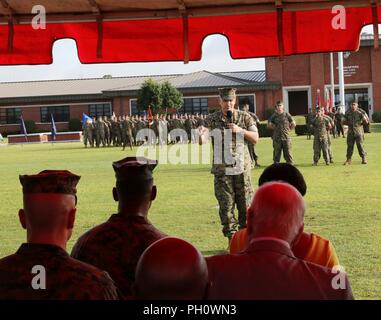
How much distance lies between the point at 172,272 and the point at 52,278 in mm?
726

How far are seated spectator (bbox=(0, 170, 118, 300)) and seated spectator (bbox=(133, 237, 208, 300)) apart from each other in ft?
1.65

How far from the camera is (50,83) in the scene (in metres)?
75.0

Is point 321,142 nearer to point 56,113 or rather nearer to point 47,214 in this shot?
point 47,214

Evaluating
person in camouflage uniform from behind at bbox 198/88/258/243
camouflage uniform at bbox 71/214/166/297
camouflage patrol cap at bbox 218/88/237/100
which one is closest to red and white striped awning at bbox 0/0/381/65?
camouflage patrol cap at bbox 218/88/237/100

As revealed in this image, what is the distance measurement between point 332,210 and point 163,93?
47732 mm

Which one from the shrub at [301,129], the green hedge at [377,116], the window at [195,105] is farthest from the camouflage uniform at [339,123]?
the window at [195,105]

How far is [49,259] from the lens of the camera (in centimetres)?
280

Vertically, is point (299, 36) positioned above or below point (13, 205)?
above

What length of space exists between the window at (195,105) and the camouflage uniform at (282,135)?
4248 centimetres

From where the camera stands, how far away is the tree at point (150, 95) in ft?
190

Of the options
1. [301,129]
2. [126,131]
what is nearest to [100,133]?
[126,131]

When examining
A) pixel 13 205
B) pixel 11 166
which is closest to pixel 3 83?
pixel 11 166
